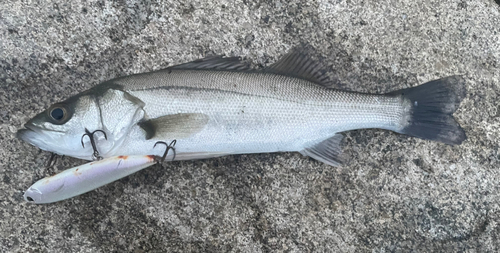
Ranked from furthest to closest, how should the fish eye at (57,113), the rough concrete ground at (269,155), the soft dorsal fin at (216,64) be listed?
the rough concrete ground at (269,155) < the soft dorsal fin at (216,64) < the fish eye at (57,113)

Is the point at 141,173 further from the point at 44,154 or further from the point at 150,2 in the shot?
the point at 150,2

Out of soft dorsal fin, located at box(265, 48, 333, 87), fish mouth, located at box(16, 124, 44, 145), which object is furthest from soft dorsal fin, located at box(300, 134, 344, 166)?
fish mouth, located at box(16, 124, 44, 145)

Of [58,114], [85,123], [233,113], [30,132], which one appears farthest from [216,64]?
[30,132]

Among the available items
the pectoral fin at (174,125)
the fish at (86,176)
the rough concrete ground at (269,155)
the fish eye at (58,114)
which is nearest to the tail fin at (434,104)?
the rough concrete ground at (269,155)

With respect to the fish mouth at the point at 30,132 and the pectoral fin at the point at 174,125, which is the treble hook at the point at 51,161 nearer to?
the fish mouth at the point at 30,132

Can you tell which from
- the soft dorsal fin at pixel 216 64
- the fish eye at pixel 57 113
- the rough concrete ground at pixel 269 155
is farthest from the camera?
the rough concrete ground at pixel 269 155

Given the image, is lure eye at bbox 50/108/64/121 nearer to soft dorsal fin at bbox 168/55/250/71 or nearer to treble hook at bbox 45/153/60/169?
treble hook at bbox 45/153/60/169
